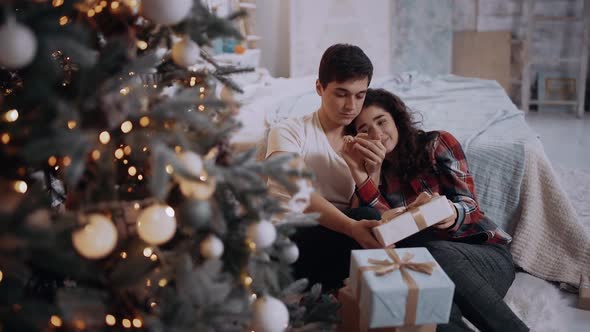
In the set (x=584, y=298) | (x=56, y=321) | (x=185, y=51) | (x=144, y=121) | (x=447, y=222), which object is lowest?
(x=584, y=298)

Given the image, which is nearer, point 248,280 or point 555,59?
point 248,280

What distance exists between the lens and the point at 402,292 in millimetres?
1204

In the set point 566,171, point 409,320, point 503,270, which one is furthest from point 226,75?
point 566,171

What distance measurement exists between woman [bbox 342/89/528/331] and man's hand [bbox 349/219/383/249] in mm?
184

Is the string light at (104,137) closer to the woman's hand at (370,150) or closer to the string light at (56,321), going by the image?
the string light at (56,321)

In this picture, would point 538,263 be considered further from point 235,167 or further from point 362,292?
point 235,167

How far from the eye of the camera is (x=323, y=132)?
5.87 feet

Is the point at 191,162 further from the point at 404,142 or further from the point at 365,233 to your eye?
the point at 404,142

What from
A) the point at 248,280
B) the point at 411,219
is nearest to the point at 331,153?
the point at 411,219

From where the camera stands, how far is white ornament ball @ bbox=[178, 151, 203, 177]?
818 mm

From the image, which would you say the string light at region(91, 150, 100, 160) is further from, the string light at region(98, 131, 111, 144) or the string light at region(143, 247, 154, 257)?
the string light at region(143, 247, 154, 257)

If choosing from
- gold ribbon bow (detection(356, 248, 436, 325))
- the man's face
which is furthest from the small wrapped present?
the man's face

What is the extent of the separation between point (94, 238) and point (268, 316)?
38cm

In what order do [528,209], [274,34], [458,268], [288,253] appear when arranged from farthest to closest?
[274,34], [528,209], [458,268], [288,253]
